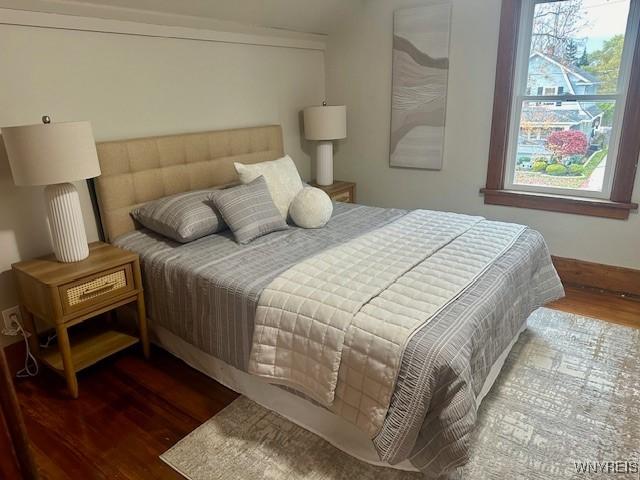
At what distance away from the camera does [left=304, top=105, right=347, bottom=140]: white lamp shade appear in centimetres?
374

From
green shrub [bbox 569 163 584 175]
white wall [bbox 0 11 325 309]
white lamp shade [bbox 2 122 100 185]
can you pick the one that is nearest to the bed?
white wall [bbox 0 11 325 309]

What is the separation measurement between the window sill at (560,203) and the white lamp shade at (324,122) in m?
1.33

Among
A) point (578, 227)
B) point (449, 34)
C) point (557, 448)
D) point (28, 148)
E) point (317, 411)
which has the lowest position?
point (557, 448)

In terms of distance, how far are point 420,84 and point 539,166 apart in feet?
3.80

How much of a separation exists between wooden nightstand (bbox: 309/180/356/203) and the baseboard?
1.78 meters

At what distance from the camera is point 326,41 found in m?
4.10

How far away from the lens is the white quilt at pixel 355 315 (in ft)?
5.11

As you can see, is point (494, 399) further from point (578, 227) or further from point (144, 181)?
point (144, 181)

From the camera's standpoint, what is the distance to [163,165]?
2836 millimetres

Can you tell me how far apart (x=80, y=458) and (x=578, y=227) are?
11.1 feet

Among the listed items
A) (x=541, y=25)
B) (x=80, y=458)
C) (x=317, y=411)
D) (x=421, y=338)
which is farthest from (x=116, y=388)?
(x=541, y=25)

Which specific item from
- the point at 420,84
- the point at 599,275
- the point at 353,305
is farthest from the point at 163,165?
the point at 599,275

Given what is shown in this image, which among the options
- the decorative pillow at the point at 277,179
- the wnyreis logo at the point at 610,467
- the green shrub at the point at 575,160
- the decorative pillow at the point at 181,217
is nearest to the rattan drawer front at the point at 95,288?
the decorative pillow at the point at 181,217

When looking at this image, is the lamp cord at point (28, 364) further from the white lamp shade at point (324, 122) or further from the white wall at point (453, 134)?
the white wall at point (453, 134)
